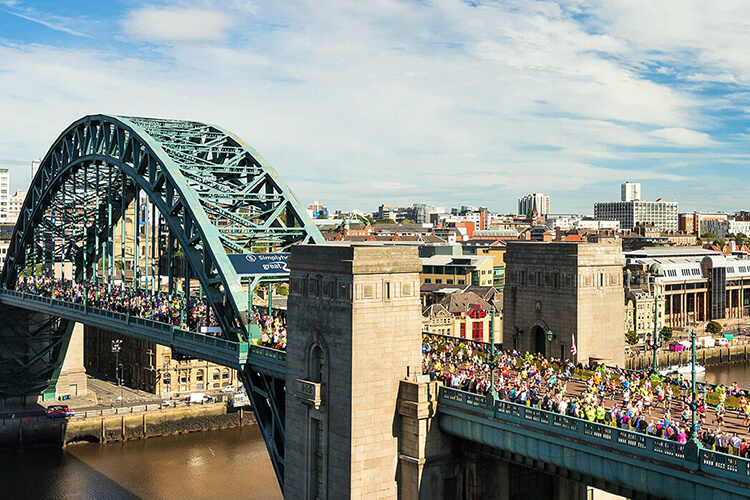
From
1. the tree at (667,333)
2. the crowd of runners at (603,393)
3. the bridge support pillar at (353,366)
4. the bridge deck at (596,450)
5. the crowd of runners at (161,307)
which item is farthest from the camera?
the tree at (667,333)

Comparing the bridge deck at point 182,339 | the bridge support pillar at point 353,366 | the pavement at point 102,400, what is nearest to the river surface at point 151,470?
the pavement at point 102,400

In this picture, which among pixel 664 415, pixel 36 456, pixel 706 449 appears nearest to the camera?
pixel 706 449

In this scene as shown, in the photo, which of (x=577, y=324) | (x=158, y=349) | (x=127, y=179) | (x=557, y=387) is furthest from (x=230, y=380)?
(x=557, y=387)

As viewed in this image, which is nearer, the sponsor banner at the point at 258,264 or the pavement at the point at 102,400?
the sponsor banner at the point at 258,264

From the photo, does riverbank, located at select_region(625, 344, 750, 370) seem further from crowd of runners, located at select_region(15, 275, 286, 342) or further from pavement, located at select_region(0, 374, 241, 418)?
crowd of runners, located at select_region(15, 275, 286, 342)

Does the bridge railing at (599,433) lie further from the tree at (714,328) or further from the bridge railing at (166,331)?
the tree at (714,328)

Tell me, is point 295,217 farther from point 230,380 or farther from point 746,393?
point 230,380
